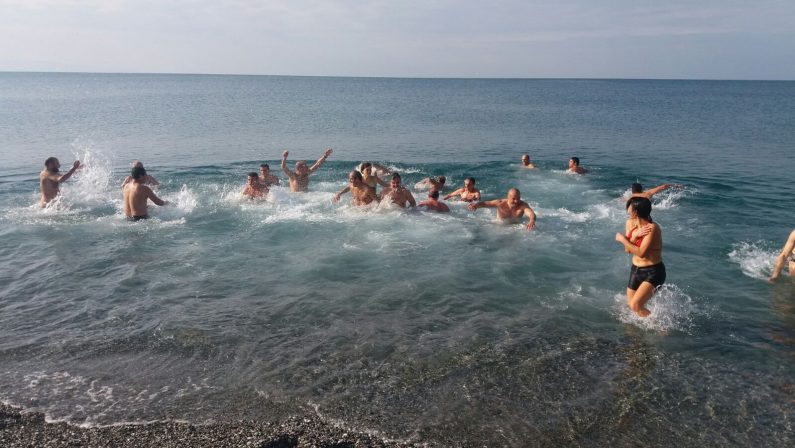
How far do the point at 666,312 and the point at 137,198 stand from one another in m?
11.7

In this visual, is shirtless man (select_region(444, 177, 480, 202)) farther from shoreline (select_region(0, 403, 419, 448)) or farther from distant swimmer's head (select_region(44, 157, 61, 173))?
distant swimmer's head (select_region(44, 157, 61, 173))

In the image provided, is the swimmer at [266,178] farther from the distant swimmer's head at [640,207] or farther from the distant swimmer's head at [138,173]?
the distant swimmer's head at [640,207]

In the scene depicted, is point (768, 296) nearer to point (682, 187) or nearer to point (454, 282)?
point (454, 282)

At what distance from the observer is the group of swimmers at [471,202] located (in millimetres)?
7051

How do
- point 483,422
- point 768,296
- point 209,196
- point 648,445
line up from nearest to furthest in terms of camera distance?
point 648,445 < point 483,422 < point 768,296 < point 209,196

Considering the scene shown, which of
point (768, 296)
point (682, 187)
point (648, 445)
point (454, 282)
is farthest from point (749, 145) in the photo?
point (648, 445)

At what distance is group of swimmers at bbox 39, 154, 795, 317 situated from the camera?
7.05 m

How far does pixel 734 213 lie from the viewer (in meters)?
14.3

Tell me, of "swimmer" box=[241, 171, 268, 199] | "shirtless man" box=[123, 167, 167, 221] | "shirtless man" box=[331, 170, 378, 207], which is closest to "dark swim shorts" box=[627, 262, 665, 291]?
"shirtless man" box=[331, 170, 378, 207]

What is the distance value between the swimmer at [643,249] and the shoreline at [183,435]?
14.0 feet

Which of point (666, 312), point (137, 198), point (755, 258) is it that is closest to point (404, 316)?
point (666, 312)

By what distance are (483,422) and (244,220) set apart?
952cm

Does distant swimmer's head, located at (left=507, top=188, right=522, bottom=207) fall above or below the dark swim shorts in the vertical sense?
above

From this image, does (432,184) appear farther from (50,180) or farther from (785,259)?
(50,180)
